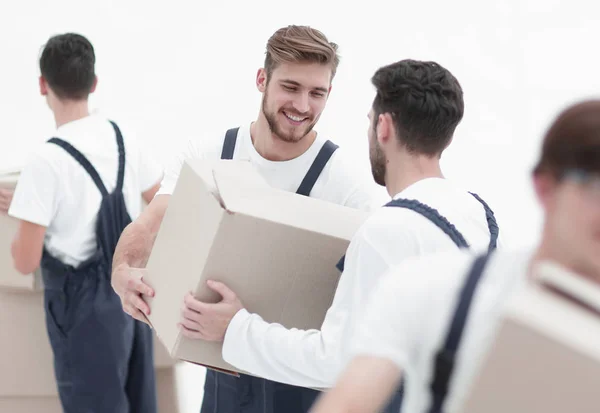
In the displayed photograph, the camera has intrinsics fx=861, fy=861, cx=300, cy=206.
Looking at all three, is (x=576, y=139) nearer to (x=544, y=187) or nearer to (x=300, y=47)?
(x=544, y=187)

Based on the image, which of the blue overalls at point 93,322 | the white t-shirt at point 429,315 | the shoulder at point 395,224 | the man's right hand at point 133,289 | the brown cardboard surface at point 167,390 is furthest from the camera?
the brown cardboard surface at point 167,390

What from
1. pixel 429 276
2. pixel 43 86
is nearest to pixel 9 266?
pixel 43 86

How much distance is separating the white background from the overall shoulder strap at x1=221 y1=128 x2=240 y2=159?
5.91ft

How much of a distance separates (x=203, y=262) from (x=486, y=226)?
1.57ft

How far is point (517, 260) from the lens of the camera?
0.87 meters

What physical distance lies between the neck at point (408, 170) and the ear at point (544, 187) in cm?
61

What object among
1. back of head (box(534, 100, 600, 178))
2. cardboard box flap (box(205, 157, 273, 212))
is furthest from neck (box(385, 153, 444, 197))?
back of head (box(534, 100, 600, 178))

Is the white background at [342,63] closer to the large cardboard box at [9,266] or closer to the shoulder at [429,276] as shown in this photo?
the large cardboard box at [9,266]

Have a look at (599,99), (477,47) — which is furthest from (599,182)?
(477,47)

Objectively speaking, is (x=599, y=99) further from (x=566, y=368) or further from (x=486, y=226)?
(x=486, y=226)

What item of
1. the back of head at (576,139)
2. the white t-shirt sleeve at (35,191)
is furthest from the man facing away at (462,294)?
the white t-shirt sleeve at (35,191)

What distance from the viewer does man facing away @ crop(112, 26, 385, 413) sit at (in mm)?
1918

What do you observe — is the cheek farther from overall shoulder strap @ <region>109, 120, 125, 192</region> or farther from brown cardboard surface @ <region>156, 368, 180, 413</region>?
brown cardboard surface @ <region>156, 368, 180, 413</region>

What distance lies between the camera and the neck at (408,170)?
1.46 metres
